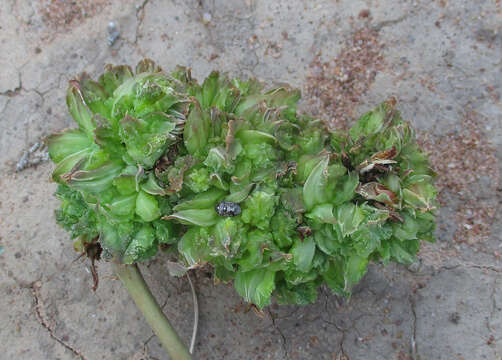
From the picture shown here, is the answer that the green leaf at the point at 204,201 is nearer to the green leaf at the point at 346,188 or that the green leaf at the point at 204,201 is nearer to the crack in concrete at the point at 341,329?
the green leaf at the point at 346,188

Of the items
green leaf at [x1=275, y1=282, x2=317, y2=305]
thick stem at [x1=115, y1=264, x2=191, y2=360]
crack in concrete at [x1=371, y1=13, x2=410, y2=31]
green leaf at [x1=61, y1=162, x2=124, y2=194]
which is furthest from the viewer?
crack in concrete at [x1=371, y1=13, x2=410, y2=31]

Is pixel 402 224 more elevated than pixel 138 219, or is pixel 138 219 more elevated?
pixel 138 219

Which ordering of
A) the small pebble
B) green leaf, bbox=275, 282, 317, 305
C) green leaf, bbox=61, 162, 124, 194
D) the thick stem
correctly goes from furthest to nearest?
the small pebble < the thick stem < green leaf, bbox=275, 282, 317, 305 < green leaf, bbox=61, 162, 124, 194

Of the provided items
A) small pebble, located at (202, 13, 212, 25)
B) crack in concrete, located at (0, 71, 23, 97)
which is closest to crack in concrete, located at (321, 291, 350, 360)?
small pebble, located at (202, 13, 212, 25)

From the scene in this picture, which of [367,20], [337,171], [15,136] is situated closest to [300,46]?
[367,20]

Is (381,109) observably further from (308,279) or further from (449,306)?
(449,306)

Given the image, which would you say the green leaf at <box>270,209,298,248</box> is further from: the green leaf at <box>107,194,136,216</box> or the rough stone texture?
the rough stone texture
